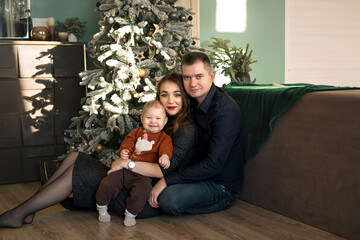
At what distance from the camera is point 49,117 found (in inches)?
154

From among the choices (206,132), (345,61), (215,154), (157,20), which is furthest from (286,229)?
(345,61)

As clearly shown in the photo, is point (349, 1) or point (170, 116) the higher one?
point (349, 1)

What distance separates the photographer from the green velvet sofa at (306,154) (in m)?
2.19

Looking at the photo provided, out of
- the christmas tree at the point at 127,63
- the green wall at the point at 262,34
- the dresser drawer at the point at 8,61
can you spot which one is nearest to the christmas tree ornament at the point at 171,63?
the christmas tree at the point at 127,63

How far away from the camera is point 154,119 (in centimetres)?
262

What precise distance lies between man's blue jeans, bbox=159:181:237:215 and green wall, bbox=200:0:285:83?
2.97 m

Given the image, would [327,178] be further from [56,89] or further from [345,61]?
[345,61]

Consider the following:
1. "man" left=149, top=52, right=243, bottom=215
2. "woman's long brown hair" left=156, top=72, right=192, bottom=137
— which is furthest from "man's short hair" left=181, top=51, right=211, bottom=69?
"woman's long brown hair" left=156, top=72, right=192, bottom=137

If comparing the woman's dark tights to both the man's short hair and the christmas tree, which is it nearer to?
the christmas tree

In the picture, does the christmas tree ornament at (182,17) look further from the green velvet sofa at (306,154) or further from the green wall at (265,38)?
the green wall at (265,38)

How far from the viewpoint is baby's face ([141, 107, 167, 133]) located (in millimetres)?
2623

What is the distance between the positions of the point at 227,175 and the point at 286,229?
1.77 ft

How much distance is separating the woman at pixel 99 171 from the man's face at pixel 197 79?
7 cm

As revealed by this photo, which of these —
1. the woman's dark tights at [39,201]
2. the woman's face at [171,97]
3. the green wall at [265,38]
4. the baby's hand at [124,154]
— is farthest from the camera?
the green wall at [265,38]
